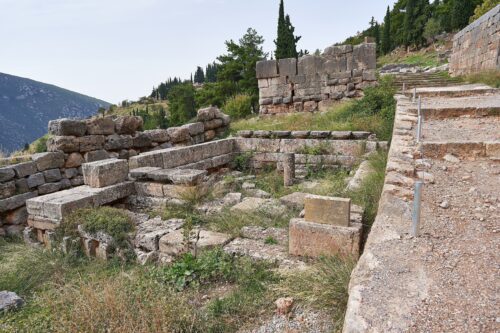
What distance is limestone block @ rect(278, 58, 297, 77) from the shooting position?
43.8ft

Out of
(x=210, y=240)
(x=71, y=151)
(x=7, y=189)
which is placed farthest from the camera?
(x=71, y=151)

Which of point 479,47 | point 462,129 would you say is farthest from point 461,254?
point 479,47

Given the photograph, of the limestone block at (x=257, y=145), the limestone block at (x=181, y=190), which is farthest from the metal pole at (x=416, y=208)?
the limestone block at (x=257, y=145)

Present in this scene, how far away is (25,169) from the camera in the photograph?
682 cm

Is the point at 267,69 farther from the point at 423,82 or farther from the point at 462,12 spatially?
the point at 462,12

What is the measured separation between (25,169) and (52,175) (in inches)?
22.1

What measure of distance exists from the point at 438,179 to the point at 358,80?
966 centimetres

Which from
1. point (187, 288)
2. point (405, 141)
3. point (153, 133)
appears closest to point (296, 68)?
point (153, 133)

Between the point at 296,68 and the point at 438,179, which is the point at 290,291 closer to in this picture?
the point at 438,179

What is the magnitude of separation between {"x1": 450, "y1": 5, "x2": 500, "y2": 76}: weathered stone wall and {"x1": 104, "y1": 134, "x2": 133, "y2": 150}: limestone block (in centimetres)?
1124

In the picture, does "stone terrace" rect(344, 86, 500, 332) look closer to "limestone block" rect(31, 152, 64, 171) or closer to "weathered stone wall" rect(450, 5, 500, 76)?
"limestone block" rect(31, 152, 64, 171)

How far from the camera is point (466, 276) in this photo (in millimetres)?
1948

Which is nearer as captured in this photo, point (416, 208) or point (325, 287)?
point (416, 208)

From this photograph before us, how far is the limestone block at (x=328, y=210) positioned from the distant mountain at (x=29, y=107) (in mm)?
77141
